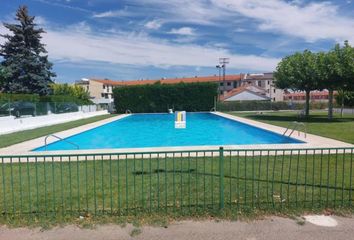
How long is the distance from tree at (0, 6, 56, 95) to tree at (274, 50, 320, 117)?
93.0 feet

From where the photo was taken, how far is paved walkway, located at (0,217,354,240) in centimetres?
422

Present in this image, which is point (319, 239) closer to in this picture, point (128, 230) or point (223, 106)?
point (128, 230)

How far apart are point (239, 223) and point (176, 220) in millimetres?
934

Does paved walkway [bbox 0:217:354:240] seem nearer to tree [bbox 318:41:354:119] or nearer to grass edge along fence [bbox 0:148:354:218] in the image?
grass edge along fence [bbox 0:148:354:218]

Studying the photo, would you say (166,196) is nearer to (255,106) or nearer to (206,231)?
(206,231)

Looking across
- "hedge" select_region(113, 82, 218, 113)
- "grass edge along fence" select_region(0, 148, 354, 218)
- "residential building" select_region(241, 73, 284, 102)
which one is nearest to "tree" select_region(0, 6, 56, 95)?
"hedge" select_region(113, 82, 218, 113)

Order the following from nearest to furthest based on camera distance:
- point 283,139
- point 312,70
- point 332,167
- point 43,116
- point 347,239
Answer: point 347,239
point 332,167
point 283,139
point 312,70
point 43,116

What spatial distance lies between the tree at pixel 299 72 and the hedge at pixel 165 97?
17.5 meters

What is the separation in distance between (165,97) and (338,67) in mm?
25829

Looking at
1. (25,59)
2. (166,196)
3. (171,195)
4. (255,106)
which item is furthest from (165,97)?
(166,196)

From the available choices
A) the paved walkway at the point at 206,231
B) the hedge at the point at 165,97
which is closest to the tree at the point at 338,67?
the paved walkway at the point at 206,231

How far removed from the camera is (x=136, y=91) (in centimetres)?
4488

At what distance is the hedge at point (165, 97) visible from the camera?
146ft

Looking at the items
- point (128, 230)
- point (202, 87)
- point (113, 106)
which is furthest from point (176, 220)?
point (113, 106)
